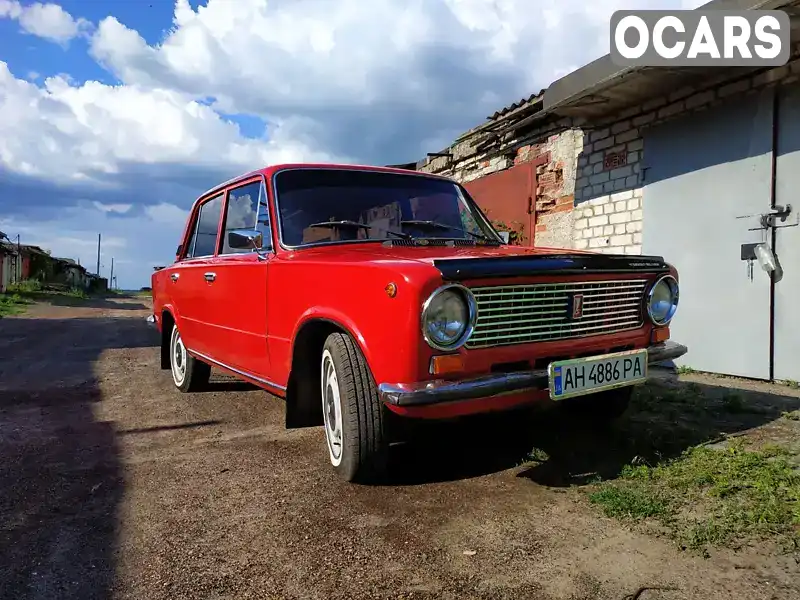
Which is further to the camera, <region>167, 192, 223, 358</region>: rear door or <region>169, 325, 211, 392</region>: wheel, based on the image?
<region>169, 325, 211, 392</region>: wheel

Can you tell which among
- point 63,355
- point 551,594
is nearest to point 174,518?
point 551,594

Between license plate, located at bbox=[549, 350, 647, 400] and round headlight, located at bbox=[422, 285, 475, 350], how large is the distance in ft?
1.53

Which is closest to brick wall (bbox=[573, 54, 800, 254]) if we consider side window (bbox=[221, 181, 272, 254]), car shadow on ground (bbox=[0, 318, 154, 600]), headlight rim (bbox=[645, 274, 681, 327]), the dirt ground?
the dirt ground

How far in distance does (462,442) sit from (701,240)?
404cm

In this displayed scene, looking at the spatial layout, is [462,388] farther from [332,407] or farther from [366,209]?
[366,209]

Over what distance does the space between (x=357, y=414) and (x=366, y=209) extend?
147 cm

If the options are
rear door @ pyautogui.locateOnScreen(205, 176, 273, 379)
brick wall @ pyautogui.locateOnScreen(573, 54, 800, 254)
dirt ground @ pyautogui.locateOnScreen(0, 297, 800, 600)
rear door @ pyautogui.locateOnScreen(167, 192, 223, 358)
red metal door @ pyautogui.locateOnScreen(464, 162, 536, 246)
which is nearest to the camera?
dirt ground @ pyautogui.locateOnScreen(0, 297, 800, 600)

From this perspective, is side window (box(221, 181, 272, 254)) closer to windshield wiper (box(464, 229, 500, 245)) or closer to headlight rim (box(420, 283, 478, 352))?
windshield wiper (box(464, 229, 500, 245))

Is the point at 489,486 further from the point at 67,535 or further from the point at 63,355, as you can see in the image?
the point at 63,355

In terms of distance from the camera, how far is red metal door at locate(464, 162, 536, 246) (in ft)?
29.2

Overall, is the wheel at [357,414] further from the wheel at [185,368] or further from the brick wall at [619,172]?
the brick wall at [619,172]

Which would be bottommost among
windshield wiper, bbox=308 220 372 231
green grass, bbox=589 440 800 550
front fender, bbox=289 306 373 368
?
green grass, bbox=589 440 800 550

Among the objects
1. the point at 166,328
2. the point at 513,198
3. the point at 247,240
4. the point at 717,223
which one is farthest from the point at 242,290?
the point at 513,198

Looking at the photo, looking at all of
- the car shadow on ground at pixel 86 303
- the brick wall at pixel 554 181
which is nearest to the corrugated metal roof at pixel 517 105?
the brick wall at pixel 554 181
